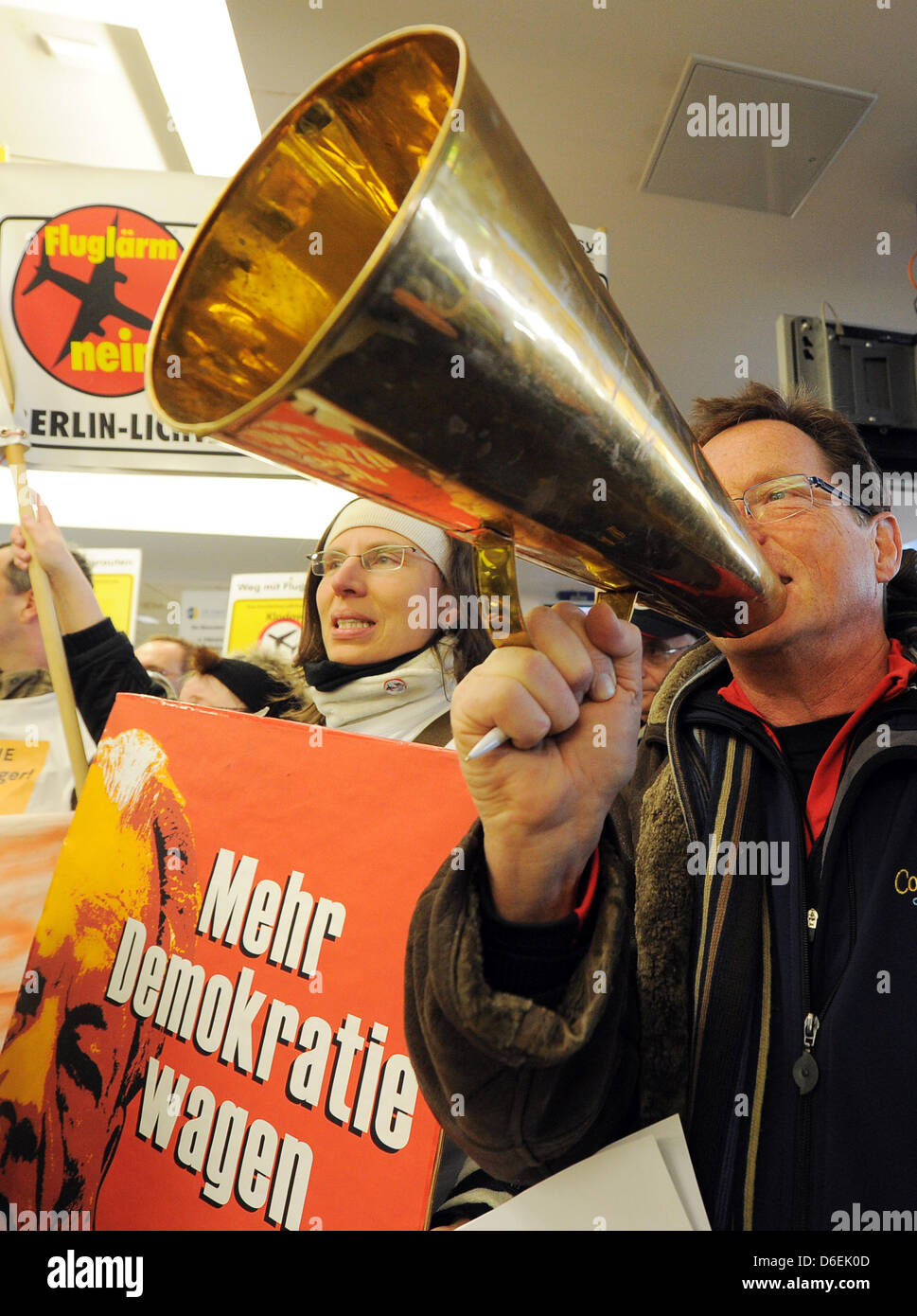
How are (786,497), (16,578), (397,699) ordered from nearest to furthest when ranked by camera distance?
(786,497) < (397,699) < (16,578)

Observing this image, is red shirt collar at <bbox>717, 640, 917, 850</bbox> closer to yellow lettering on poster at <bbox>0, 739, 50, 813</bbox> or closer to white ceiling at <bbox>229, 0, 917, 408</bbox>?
yellow lettering on poster at <bbox>0, 739, 50, 813</bbox>

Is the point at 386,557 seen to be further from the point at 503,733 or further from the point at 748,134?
the point at 748,134

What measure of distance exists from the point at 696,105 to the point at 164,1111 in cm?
302

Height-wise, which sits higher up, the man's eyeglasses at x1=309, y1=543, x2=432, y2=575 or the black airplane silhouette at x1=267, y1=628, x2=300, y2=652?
the man's eyeglasses at x1=309, y1=543, x2=432, y2=575

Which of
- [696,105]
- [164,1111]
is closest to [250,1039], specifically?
[164,1111]

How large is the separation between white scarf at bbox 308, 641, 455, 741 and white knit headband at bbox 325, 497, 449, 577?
0.17 meters

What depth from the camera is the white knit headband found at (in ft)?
4.50

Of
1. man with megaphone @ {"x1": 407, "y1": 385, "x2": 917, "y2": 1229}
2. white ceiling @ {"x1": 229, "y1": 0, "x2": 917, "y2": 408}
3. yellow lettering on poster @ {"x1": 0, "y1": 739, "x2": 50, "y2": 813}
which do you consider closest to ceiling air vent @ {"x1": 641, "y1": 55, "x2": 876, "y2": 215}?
white ceiling @ {"x1": 229, "y1": 0, "x2": 917, "y2": 408}

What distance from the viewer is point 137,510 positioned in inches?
69.7

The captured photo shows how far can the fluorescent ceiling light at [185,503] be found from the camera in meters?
1.73

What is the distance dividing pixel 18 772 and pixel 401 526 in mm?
825

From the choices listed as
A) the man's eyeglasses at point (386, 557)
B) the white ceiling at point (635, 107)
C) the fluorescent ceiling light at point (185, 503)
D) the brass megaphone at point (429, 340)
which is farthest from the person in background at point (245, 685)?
the white ceiling at point (635, 107)

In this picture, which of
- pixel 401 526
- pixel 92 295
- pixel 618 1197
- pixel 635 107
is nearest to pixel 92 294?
pixel 92 295

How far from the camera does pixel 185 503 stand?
70.9 inches
